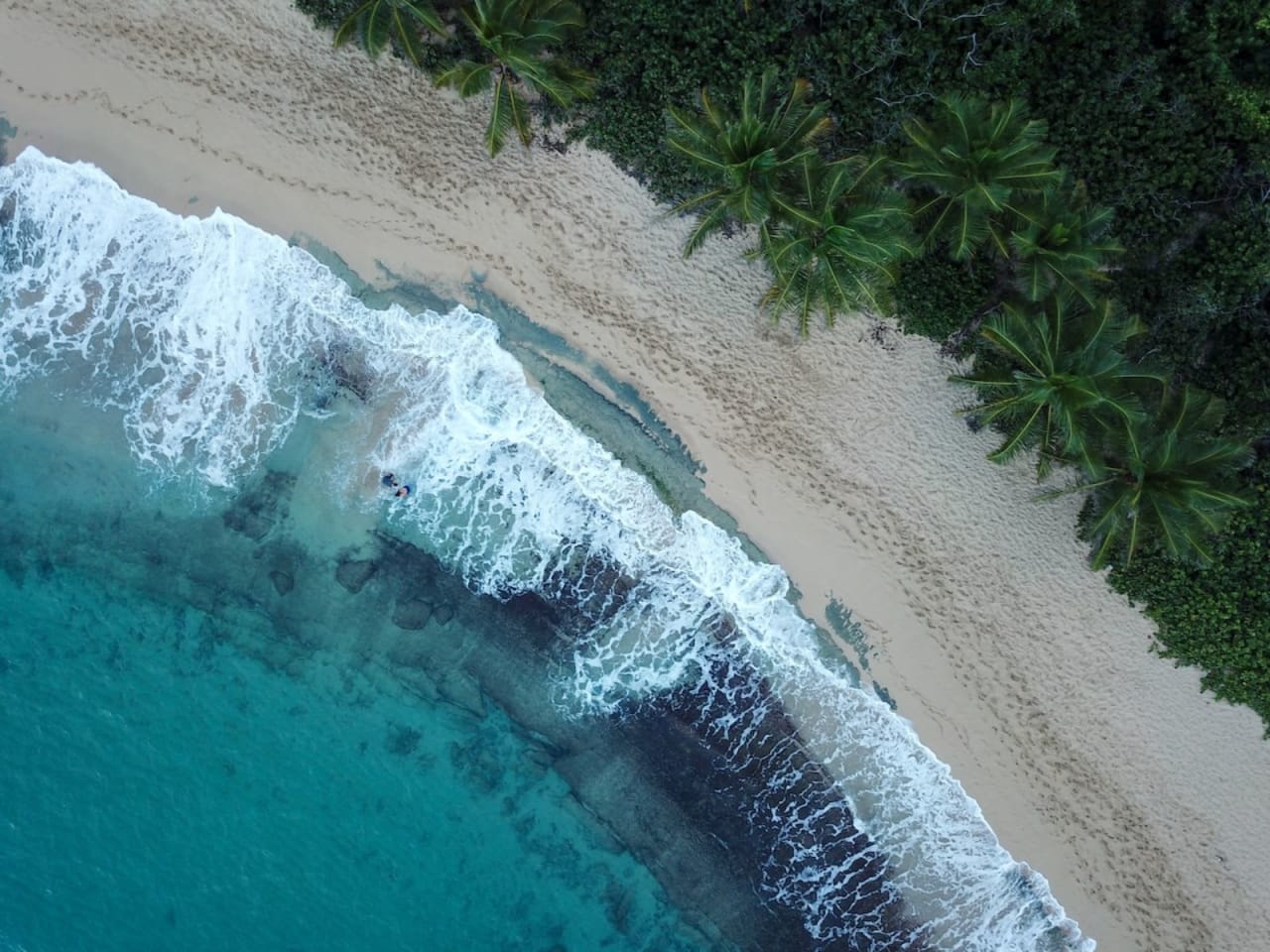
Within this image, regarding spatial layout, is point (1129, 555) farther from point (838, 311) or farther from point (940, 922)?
point (940, 922)

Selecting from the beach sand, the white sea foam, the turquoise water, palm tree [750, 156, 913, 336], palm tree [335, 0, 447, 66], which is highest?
palm tree [750, 156, 913, 336]

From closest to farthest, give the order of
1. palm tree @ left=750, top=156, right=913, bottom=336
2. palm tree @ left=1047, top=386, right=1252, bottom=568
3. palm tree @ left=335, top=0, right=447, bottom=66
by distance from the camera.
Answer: palm tree @ left=750, top=156, right=913, bottom=336 → palm tree @ left=1047, top=386, right=1252, bottom=568 → palm tree @ left=335, top=0, right=447, bottom=66

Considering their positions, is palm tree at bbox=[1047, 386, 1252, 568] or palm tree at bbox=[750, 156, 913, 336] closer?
palm tree at bbox=[750, 156, 913, 336]

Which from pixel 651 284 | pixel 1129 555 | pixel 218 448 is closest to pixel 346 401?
pixel 218 448

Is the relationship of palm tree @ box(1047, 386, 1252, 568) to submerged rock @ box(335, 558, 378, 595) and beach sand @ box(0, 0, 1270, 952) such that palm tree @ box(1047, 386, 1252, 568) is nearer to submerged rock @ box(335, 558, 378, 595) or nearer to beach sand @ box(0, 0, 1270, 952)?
beach sand @ box(0, 0, 1270, 952)

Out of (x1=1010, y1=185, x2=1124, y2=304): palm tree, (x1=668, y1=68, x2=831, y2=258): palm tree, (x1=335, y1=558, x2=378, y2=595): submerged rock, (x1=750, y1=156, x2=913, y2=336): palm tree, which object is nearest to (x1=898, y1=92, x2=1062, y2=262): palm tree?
(x1=1010, y1=185, x2=1124, y2=304): palm tree

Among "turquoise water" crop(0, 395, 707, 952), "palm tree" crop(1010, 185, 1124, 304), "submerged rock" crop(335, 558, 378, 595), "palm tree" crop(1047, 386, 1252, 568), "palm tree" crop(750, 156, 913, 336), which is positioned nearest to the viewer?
"palm tree" crop(750, 156, 913, 336)

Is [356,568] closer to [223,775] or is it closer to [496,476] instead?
[496,476]

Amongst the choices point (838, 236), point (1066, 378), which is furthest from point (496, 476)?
point (1066, 378)
